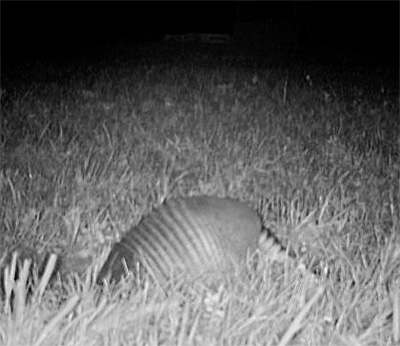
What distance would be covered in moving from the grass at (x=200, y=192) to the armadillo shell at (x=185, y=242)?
0.27ft

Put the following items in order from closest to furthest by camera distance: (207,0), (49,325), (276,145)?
1. (49,325)
2. (276,145)
3. (207,0)

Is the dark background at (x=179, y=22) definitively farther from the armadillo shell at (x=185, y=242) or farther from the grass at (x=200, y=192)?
the armadillo shell at (x=185, y=242)

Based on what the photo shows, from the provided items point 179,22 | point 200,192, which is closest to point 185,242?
point 200,192

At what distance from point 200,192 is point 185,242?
110 centimetres

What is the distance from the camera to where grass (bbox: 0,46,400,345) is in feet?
6.77

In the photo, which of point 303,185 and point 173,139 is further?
point 173,139

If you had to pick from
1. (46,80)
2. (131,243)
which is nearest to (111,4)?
(46,80)

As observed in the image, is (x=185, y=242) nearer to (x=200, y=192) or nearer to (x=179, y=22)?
(x=200, y=192)

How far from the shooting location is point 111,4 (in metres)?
18.0

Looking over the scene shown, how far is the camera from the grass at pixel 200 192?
2064 mm

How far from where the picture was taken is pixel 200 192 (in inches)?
138

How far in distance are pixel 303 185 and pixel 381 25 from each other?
13.2m

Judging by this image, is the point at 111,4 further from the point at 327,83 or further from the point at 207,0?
the point at 327,83

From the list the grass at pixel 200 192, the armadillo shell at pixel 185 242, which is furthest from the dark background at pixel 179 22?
the armadillo shell at pixel 185 242
